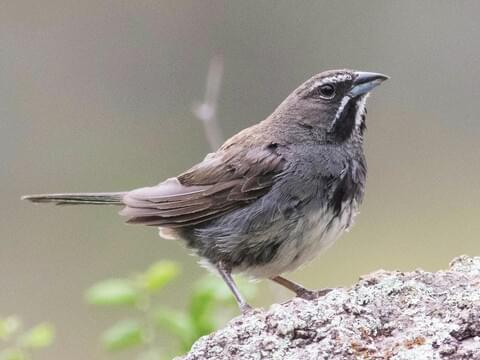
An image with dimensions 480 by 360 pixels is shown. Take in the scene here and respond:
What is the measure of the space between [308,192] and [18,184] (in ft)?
29.4

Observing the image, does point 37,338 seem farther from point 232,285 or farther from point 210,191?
point 210,191

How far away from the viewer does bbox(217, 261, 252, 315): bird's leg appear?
544 cm

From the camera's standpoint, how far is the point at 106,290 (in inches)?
215

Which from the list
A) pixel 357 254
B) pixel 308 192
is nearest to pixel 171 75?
pixel 357 254

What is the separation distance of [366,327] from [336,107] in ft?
6.90

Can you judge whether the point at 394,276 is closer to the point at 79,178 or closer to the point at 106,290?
the point at 106,290

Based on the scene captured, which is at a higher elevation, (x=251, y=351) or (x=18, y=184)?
(x=18, y=184)

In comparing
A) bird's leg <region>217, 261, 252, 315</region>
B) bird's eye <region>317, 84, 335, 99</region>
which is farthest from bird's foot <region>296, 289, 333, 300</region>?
bird's eye <region>317, 84, 335, 99</region>

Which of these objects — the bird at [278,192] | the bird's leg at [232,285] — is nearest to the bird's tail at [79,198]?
the bird at [278,192]

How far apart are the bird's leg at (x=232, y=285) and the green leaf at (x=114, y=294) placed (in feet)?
1.39

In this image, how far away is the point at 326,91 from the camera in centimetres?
614

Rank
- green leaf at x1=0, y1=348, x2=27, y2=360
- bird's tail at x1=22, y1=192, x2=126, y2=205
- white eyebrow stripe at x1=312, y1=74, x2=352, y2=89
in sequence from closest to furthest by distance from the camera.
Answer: green leaf at x1=0, y1=348, x2=27, y2=360 → white eyebrow stripe at x1=312, y1=74, x2=352, y2=89 → bird's tail at x1=22, y1=192, x2=126, y2=205

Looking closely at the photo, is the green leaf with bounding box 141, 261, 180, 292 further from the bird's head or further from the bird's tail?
the bird's head

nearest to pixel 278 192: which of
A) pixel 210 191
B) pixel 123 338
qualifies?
pixel 210 191
